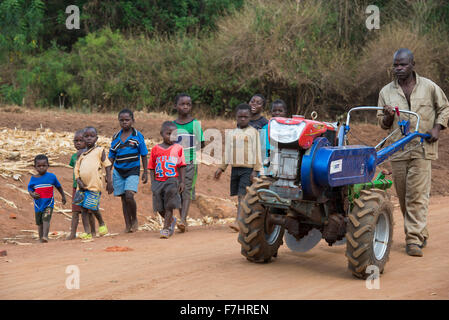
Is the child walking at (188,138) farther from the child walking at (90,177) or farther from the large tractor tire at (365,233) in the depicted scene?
the large tractor tire at (365,233)

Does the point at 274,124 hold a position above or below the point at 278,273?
above

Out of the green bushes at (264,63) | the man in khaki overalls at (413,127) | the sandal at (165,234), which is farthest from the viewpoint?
the green bushes at (264,63)

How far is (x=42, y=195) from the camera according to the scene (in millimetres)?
8953

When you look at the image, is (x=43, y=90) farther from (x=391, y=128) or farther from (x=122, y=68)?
(x=391, y=128)

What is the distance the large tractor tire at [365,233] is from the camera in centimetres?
577

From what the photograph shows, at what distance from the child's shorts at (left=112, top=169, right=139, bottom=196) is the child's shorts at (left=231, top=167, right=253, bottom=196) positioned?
146cm

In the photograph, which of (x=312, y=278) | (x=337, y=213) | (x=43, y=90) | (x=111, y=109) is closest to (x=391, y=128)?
(x=337, y=213)

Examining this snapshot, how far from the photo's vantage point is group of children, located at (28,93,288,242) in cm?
873

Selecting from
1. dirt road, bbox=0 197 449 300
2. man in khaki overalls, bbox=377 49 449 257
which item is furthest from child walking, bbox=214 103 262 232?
man in khaki overalls, bbox=377 49 449 257

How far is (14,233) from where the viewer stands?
9445mm

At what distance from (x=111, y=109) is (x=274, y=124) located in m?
16.9

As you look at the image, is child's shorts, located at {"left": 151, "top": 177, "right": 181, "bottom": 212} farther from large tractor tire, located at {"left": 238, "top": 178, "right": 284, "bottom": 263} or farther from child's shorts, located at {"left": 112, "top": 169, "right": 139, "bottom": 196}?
large tractor tire, located at {"left": 238, "top": 178, "right": 284, "bottom": 263}

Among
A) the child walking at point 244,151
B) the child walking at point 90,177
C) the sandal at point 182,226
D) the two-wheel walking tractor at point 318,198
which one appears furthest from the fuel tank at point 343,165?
the child walking at point 90,177

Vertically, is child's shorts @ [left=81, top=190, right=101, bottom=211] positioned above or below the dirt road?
above
